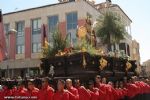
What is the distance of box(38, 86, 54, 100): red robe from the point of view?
721cm

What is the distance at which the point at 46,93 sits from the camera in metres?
7.26

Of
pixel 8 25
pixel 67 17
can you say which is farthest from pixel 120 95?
pixel 8 25

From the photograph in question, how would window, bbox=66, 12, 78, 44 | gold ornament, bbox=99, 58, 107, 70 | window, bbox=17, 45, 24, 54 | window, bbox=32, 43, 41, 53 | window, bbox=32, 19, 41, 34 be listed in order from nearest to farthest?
gold ornament, bbox=99, 58, 107, 70 < window, bbox=66, 12, 78, 44 < window, bbox=32, 43, 41, 53 < window, bbox=32, 19, 41, 34 < window, bbox=17, 45, 24, 54

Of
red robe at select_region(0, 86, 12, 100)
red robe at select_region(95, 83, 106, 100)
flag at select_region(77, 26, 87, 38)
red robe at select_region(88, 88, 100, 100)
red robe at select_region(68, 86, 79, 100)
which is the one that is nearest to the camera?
red robe at select_region(68, 86, 79, 100)

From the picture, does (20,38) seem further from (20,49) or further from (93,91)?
(93,91)

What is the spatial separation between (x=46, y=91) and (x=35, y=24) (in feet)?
104

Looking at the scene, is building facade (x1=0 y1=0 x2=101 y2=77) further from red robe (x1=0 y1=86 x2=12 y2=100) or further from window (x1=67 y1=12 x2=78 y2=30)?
red robe (x1=0 y1=86 x2=12 y2=100)

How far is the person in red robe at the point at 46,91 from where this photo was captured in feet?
23.7

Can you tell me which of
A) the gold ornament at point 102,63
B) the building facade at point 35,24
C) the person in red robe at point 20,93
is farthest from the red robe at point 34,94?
the building facade at point 35,24

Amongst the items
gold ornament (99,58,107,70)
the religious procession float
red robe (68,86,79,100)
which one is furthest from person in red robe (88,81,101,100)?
red robe (68,86,79,100)

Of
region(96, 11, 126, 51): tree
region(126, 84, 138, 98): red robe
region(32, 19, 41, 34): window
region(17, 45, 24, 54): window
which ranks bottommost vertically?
region(126, 84, 138, 98): red robe

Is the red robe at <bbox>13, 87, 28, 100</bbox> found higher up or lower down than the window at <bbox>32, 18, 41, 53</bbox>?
lower down

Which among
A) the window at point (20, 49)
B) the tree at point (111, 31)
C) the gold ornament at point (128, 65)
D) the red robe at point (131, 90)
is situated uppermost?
the tree at point (111, 31)

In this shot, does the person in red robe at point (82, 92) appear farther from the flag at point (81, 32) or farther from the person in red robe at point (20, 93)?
the flag at point (81, 32)
